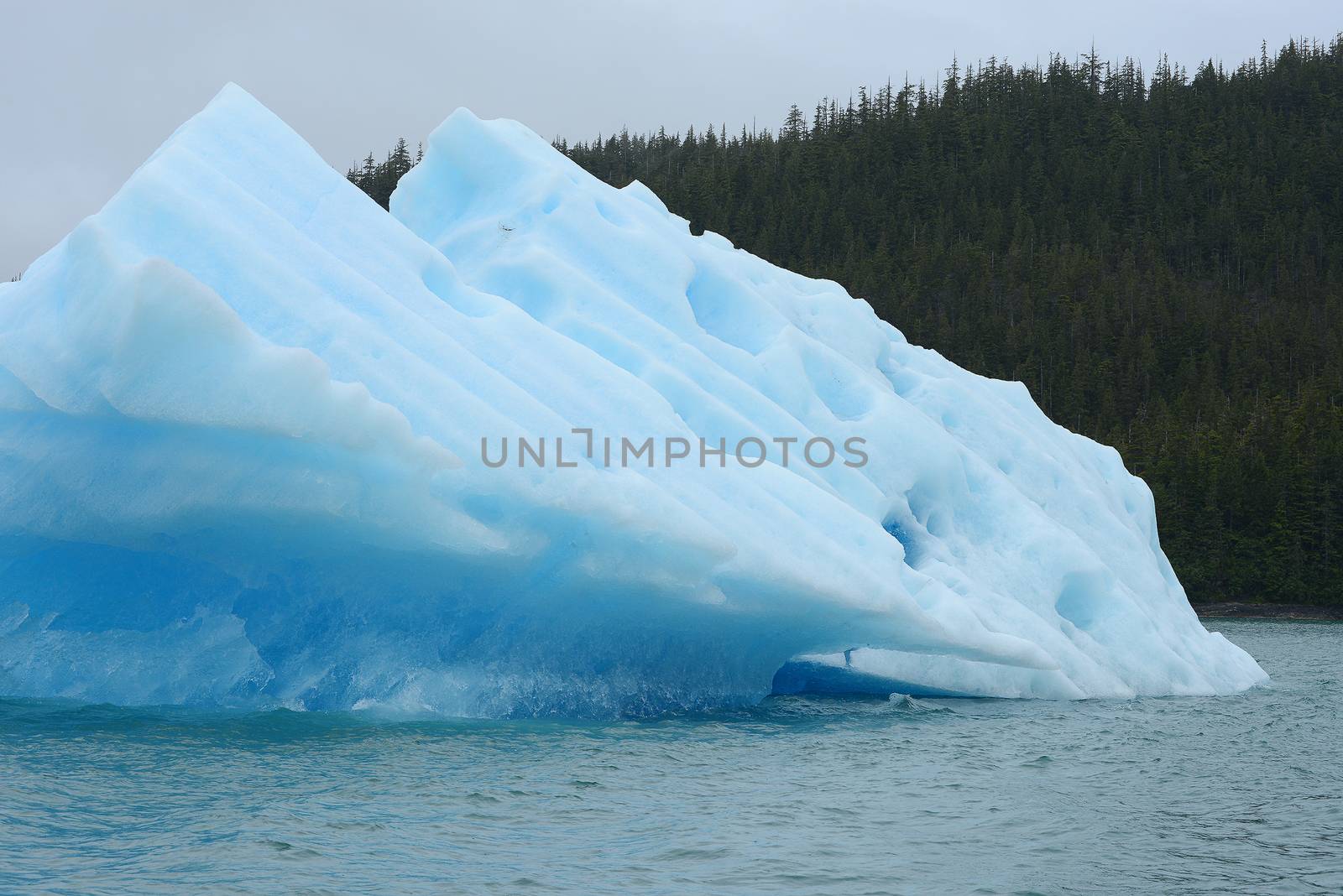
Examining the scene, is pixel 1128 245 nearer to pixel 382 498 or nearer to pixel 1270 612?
pixel 1270 612

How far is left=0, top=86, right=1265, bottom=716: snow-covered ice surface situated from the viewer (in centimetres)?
891

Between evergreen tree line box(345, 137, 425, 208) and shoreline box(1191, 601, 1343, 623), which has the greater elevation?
evergreen tree line box(345, 137, 425, 208)

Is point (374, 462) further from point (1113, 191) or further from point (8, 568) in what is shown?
point (1113, 191)

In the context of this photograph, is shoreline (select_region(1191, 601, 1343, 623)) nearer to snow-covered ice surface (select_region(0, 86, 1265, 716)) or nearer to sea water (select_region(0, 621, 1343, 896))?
snow-covered ice surface (select_region(0, 86, 1265, 716))

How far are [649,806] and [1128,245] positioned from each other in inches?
3892

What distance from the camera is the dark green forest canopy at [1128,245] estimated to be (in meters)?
55.8

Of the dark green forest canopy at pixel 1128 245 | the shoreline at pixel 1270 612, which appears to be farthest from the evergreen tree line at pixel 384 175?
the shoreline at pixel 1270 612

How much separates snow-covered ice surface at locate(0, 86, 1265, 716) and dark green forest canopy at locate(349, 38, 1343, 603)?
4719cm

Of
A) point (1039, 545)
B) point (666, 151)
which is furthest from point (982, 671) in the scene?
point (666, 151)

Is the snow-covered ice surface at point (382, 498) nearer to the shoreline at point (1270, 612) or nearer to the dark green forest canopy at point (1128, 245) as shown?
the shoreline at point (1270, 612)

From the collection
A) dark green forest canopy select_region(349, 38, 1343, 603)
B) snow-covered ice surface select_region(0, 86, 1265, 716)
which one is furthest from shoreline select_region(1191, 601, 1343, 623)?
snow-covered ice surface select_region(0, 86, 1265, 716)

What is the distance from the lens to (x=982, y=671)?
42.8ft

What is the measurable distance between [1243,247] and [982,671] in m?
94.7

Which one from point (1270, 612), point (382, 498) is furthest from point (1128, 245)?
point (382, 498)
